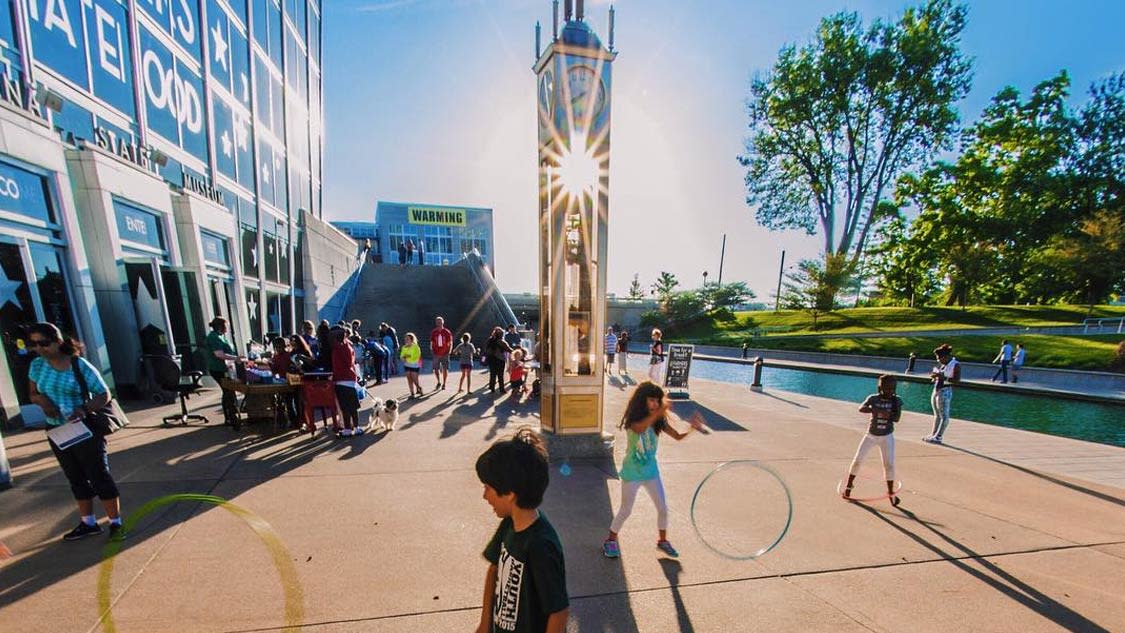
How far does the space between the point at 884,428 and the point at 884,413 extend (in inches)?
7.6

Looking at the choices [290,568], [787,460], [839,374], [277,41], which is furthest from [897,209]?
[290,568]

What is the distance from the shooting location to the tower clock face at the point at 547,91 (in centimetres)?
650

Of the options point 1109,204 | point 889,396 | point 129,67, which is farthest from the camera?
point 1109,204

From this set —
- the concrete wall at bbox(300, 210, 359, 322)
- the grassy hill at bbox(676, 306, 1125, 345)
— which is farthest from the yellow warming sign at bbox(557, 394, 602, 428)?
the grassy hill at bbox(676, 306, 1125, 345)

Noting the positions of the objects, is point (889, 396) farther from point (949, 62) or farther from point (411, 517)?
point (949, 62)

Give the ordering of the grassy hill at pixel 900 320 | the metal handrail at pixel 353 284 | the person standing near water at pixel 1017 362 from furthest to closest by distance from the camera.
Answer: the grassy hill at pixel 900 320
the metal handrail at pixel 353 284
the person standing near water at pixel 1017 362

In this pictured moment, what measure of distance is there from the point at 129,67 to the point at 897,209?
2250 inches

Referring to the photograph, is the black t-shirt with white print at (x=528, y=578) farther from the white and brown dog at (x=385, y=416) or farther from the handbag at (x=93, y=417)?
the white and brown dog at (x=385, y=416)

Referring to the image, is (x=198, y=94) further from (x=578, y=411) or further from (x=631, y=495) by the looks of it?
(x=631, y=495)

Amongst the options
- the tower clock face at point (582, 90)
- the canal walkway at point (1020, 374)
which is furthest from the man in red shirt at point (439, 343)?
the canal walkway at point (1020, 374)

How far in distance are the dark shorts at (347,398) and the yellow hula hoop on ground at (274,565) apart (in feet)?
9.29

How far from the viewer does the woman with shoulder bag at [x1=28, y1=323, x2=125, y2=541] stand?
3.71 metres

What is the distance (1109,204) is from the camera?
31812 mm

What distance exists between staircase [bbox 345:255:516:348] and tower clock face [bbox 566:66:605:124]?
1659 cm
